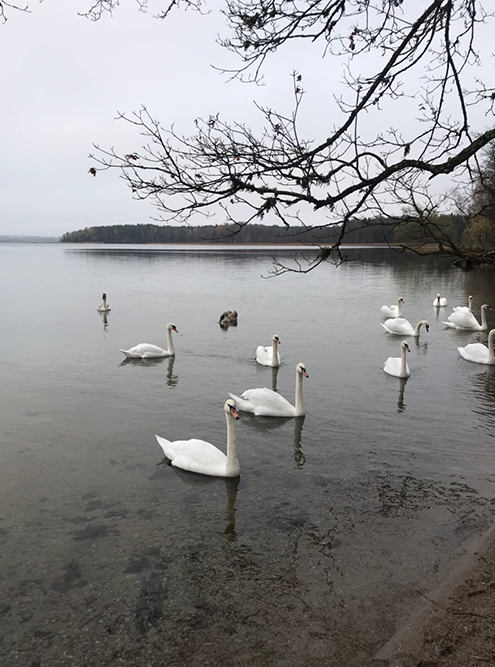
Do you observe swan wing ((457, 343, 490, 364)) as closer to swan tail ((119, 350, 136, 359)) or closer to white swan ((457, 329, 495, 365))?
white swan ((457, 329, 495, 365))

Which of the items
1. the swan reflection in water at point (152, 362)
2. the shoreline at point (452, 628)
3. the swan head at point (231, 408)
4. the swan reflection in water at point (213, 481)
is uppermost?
the swan head at point (231, 408)

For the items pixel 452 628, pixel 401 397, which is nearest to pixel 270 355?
pixel 401 397

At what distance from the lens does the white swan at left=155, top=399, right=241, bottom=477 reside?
295 inches

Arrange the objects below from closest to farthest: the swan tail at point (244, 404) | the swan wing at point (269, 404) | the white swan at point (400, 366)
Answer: the swan wing at point (269, 404) < the swan tail at point (244, 404) < the white swan at point (400, 366)

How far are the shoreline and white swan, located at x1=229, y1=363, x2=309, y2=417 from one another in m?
4.73

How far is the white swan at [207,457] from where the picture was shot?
24.6 feet

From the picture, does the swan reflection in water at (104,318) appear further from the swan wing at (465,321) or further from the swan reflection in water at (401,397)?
the swan wing at (465,321)

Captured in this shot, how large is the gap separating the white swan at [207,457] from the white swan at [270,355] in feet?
17.9

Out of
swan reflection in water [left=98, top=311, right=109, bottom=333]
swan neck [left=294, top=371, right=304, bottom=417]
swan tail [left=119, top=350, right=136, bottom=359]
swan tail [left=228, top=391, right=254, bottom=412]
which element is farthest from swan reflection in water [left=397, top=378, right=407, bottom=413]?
swan reflection in water [left=98, top=311, right=109, bottom=333]

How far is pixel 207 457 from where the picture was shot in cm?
760

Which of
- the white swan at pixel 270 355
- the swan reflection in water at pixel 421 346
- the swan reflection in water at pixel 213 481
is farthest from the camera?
the swan reflection in water at pixel 421 346

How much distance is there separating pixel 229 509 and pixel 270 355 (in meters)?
7.04

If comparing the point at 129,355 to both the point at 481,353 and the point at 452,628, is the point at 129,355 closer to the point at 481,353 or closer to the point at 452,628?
the point at 481,353

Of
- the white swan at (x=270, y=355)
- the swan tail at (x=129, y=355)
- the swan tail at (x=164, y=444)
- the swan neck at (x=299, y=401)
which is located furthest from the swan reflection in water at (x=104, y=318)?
the swan tail at (x=164, y=444)
